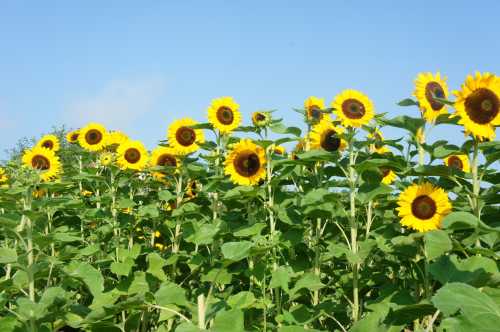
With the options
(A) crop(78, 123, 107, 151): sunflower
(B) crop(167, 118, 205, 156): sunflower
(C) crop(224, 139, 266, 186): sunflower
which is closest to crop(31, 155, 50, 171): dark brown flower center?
(A) crop(78, 123, 107, 151): sunflower

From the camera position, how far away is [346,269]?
533cm

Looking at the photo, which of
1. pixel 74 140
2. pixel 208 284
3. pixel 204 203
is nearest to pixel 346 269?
pixel 208 284

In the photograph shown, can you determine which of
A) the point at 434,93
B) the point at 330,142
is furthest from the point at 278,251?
the point at 434,93

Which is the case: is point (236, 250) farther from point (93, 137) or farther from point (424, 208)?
point (93, 137)

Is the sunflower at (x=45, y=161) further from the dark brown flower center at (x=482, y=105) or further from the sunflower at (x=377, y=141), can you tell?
the dark brown flower center at (x=482, y=105)

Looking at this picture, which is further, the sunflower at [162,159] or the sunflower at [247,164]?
the sunflower at [162,159]

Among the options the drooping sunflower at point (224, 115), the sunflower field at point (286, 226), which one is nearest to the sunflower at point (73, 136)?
the sunflower field at point (286, 226)

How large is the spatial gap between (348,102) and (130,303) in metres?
2.45

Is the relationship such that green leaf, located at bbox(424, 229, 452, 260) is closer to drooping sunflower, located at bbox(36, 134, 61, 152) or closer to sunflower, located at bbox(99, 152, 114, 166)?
sunflower, located at bbox(99, 152, 114, 166)

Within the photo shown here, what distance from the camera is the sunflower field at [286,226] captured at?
4062mm

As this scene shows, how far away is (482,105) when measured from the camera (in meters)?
4.06

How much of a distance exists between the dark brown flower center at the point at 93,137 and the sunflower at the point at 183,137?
1185mm

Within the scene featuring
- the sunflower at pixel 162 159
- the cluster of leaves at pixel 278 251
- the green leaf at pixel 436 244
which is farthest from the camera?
the sunflower at pixel 162 159

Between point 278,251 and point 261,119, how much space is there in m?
1.19
